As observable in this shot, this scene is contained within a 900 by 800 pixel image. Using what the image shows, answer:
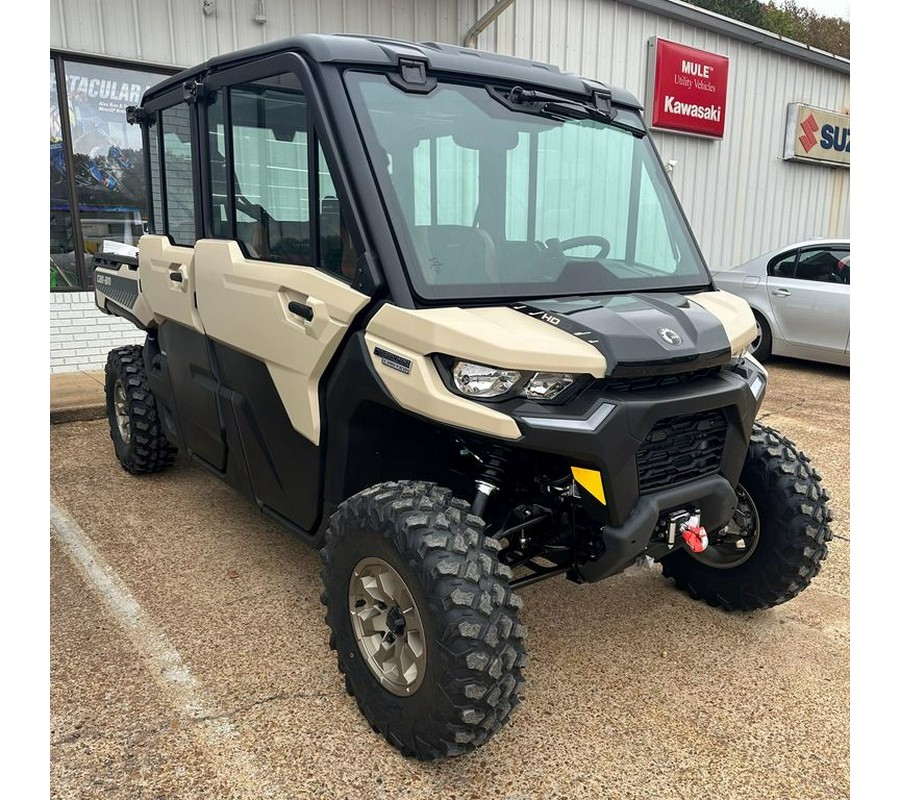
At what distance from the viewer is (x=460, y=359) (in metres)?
2.39

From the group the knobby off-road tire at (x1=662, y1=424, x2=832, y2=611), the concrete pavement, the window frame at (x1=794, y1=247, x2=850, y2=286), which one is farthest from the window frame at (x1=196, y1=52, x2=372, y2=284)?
the window frame at (x1=794, y1=247, x2=850, y2=286)

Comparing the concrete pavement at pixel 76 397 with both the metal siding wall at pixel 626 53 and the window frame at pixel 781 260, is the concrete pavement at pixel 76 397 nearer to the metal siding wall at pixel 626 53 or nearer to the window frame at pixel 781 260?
the metal siding wall at pixel 626 53

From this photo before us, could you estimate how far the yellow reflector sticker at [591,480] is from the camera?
94.5 inches

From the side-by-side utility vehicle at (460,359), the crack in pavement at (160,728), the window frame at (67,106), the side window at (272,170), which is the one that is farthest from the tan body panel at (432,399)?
the window frame at (67,106)

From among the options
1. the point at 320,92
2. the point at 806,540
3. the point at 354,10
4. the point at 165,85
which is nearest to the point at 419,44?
the point at 320,92

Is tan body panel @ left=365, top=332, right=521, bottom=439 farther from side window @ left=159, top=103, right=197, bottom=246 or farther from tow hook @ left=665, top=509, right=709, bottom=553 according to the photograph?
side window @ left=159, top=103, right=197, bottom=246

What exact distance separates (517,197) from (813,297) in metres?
6.82

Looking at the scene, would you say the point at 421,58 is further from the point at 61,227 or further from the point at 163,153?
A: the point at 61,227

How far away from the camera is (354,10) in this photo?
8461 mm

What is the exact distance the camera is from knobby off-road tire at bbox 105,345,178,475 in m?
4.89

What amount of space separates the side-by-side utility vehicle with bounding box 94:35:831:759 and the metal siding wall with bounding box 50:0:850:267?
476 cm

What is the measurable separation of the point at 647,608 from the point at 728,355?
145cm

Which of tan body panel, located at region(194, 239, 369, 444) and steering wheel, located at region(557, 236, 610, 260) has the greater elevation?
steering wheel, located at region(557, 236, 610, 260)

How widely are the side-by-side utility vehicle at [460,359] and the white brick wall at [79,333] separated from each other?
4.85 metres
